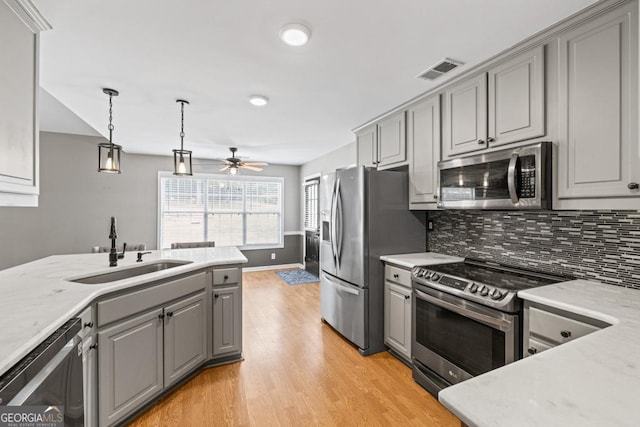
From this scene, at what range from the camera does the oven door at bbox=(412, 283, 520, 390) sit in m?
1.72

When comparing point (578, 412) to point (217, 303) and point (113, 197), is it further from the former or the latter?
point (113, 197)

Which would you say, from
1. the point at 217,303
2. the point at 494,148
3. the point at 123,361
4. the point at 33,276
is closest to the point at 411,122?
the point at 494,148

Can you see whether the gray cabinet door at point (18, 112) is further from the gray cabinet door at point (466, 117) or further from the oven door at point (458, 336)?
the gray cabinet door at point (466, 117)

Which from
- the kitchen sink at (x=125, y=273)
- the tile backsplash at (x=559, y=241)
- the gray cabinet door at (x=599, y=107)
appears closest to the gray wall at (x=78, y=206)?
the kitchen sink at (x=125, y=273)

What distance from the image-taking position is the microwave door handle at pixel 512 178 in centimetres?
186

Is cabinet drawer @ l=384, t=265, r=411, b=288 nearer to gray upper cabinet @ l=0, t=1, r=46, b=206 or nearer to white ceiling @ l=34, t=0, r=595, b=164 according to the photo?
white ceiling @ l=34, t=0, r=595, b=164

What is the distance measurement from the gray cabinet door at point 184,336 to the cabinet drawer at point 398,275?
67.1 inches

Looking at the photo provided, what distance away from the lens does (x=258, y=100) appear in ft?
9.50

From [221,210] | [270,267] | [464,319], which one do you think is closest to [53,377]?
[464,319]

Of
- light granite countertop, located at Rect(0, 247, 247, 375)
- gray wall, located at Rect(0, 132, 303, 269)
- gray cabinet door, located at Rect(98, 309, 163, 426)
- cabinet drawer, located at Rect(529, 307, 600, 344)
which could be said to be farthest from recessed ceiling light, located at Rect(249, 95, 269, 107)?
gray wall, located at Rect(0, 132, 303, 269)

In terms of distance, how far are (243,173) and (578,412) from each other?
643cm

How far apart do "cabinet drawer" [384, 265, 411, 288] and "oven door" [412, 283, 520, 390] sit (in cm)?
18

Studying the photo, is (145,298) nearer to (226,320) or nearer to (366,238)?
(226,320)

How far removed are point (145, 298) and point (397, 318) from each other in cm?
209
